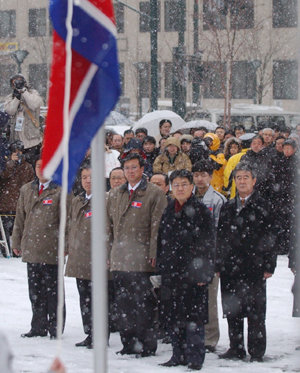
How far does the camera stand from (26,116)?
12992 millimetres

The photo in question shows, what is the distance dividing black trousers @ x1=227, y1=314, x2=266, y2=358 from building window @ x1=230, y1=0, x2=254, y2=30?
19.9 meters

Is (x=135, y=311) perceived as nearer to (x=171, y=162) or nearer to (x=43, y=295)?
(x=43, y=295)

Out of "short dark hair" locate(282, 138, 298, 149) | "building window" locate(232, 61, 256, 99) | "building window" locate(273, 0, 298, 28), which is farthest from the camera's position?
"building window" locate(232, 61, 256, 99)

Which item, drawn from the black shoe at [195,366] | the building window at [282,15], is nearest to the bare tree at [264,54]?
the building window at [282,15]

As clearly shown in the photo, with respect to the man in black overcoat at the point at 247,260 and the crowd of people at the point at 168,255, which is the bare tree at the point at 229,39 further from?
the man in black overcoat at the point at 247,260

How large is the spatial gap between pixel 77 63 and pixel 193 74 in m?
23.9

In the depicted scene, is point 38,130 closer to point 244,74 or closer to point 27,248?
point 27,248

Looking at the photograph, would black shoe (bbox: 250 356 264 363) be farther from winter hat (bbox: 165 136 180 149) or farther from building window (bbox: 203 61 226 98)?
building window (bbox: 203 61 226 98)

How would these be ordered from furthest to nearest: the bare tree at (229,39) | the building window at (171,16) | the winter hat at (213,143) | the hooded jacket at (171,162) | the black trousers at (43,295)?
the building window at (171,16) < the bare tree at (229,39) < the winter hat at (213,143) < the hooded jacket at (171,162) < the black trousers at (43,295)

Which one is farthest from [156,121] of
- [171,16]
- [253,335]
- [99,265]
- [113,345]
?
[171,16]

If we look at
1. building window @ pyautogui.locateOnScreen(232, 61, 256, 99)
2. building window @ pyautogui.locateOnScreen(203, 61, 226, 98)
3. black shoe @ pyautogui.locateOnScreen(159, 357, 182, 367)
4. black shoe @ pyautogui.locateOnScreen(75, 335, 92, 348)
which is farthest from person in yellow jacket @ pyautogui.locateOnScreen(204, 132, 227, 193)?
building window @ pyautogui.locateOnScreen(232, 61, 256, 99)

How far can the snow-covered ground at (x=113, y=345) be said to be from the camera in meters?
7.42

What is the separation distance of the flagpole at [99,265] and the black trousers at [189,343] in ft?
12.1

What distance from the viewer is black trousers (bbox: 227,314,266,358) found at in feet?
24.8
